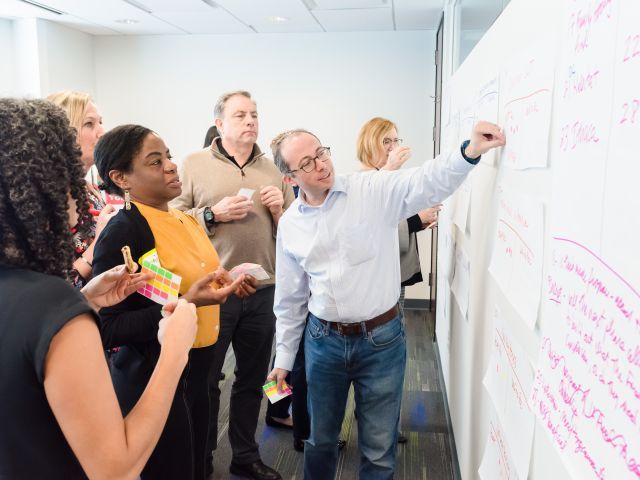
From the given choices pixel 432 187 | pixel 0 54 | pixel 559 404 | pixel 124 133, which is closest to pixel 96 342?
pixel 559 404

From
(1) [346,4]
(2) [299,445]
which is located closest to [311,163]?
(2) [299,445]

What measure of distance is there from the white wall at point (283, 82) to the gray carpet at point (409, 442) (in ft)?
6.09

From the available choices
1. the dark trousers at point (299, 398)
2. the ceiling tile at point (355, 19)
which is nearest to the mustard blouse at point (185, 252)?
the dark trousers at point (299, 398)

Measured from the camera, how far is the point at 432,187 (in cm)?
145

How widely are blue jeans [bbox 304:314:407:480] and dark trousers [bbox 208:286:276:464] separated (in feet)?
1.50

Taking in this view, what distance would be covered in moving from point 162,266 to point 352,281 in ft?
1.82

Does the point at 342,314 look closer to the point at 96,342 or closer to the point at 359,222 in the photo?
the point at 359,222

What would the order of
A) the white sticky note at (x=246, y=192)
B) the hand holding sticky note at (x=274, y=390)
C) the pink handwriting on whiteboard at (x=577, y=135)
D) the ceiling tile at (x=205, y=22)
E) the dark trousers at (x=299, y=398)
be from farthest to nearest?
the ceiling tile at (x=205, y=22) → the dark trousers at (x=299, y=398) → the white sticky note at (x=246, y=192) → the hand holding sticky note at (x=274, y=390) → the pink handwriting on whiteboard at (x=577, y=135)

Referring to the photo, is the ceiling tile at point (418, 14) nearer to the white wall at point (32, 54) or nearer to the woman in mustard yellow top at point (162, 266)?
the woman in mustard yellow top at point (162, 266)

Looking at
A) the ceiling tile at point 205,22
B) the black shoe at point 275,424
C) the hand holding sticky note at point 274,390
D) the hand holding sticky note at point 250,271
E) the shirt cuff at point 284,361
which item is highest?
the ceiling tile at point 205,22

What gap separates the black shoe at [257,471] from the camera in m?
2.19

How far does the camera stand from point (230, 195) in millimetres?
2191

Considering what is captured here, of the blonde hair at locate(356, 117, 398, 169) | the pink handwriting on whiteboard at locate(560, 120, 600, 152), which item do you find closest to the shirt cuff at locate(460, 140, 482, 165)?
the pink handwriting on whiteboard at locate(560, 120, 600, 152)

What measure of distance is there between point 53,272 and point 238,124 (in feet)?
4.88
